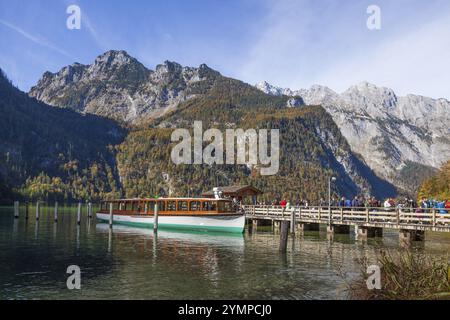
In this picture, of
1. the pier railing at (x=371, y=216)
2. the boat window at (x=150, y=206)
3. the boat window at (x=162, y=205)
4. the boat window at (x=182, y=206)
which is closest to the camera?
the pier railing at (x=371, y=216)

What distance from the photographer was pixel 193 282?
19.7 meters

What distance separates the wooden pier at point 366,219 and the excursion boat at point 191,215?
20.4 feet

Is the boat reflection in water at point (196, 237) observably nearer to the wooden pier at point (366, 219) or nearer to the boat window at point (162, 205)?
the boat window at point (162, 205)

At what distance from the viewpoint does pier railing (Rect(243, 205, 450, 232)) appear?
33213 millimetres

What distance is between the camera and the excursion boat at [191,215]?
163ft

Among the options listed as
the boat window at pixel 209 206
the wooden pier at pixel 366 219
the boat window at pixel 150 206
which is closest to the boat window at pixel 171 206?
the boat window at pixel 150 206

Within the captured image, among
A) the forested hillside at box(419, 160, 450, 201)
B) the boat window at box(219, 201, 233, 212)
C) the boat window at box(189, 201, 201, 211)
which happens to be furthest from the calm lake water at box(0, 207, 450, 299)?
the forested hillside at box(419, 160, 450, 201)

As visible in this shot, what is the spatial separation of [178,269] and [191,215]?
96.0 feet

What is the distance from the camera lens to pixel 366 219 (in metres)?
40.1

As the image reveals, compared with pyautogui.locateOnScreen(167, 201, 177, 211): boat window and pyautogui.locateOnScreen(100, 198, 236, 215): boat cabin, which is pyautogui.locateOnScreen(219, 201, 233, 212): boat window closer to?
pyautogui.locateOnScreen(100, 198, 236, 215): boat cabin

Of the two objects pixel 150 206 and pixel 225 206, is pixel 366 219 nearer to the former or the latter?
pixel 225 206
